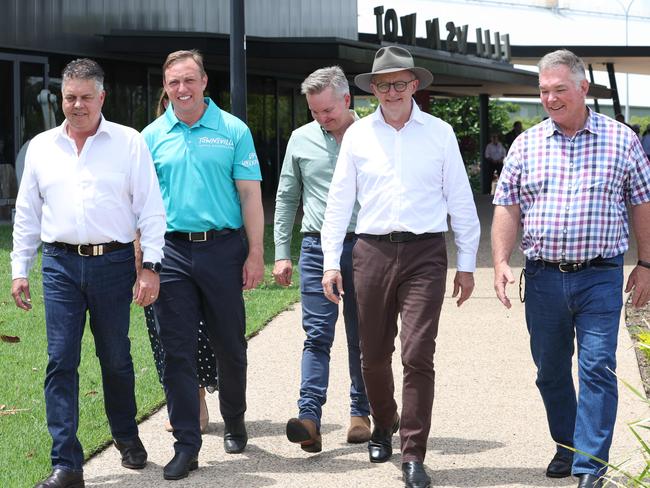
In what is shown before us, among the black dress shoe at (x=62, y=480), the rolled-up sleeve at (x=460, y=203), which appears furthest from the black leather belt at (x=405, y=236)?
the black dress shoe at (x=62, y=480)

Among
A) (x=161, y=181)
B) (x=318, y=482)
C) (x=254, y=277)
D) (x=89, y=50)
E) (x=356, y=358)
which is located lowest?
(x=318, y=482)

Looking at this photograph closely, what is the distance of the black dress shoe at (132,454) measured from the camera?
6.12m

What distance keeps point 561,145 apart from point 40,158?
2.35m

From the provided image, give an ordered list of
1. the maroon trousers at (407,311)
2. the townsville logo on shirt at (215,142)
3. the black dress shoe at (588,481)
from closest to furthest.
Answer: the black dress shoe at (588,481) → the maroon trousers at (407,311) → the townsville logo on shirt at (215,142)

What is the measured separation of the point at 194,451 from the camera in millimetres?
6078

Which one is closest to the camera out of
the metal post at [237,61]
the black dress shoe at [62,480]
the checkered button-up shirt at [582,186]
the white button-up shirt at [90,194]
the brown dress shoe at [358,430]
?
the black dress shoe at [62,480]

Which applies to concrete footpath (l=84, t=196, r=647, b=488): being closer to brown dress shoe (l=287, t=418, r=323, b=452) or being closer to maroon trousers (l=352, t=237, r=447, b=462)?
brown dress shoe (l=287, t=418, r=323, b=452)

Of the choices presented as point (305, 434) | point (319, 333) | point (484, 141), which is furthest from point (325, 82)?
point (484, 141)

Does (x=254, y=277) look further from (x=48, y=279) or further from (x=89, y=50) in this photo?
(x=89, y=50)

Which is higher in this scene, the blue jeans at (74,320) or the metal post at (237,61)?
the metal post at (237,61)

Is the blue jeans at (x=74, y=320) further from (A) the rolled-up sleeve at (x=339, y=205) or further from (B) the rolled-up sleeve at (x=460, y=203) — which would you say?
(B) the rolled-up sleeve at (x=460, y=203)

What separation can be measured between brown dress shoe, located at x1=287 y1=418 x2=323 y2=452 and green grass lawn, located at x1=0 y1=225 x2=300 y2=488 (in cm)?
104

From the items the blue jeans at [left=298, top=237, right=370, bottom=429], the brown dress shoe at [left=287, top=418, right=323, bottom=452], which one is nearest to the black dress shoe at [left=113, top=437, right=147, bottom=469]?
the brown dress shoe at [left=287, top=418, right=323, bottom=452]

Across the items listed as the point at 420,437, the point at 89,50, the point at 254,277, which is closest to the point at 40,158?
the point at 254,277
